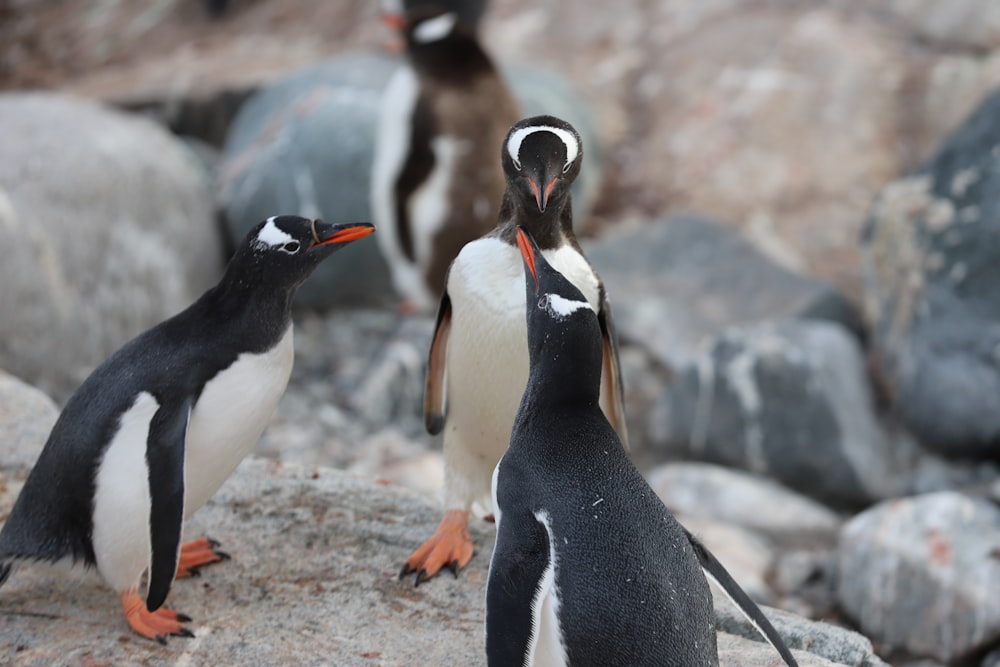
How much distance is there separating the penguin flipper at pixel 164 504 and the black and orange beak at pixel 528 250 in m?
0.70

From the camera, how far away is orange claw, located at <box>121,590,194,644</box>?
215cm

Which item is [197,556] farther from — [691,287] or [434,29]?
[691,287]

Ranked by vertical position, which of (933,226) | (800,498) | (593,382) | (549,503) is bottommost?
(800,498)

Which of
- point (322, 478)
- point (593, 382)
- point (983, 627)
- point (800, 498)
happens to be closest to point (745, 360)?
point (800, 498)

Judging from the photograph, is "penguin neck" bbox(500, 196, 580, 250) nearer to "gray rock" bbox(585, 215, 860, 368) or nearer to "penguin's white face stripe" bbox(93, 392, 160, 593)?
"penguin's white face stripe" bbox(93, 392, 160, 593)

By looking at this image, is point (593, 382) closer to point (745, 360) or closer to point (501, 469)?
point (501, 469)

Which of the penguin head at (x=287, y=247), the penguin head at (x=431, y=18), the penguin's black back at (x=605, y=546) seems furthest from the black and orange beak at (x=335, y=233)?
the penguin head at (x=431, y=18)

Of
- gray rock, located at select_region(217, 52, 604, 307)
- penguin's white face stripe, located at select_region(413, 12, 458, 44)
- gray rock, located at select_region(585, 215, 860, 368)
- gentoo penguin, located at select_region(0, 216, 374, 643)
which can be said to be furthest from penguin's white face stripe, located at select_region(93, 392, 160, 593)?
gray rock, located at select_region(217, 52, 604, 307)

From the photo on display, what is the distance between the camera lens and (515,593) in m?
1.75

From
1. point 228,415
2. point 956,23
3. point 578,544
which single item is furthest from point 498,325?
point 956,23

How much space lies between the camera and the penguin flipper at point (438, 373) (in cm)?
260

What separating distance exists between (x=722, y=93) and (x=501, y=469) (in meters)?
6.04

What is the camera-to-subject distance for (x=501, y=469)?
6.31ft

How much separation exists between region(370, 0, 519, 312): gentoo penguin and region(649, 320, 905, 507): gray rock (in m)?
1.27
